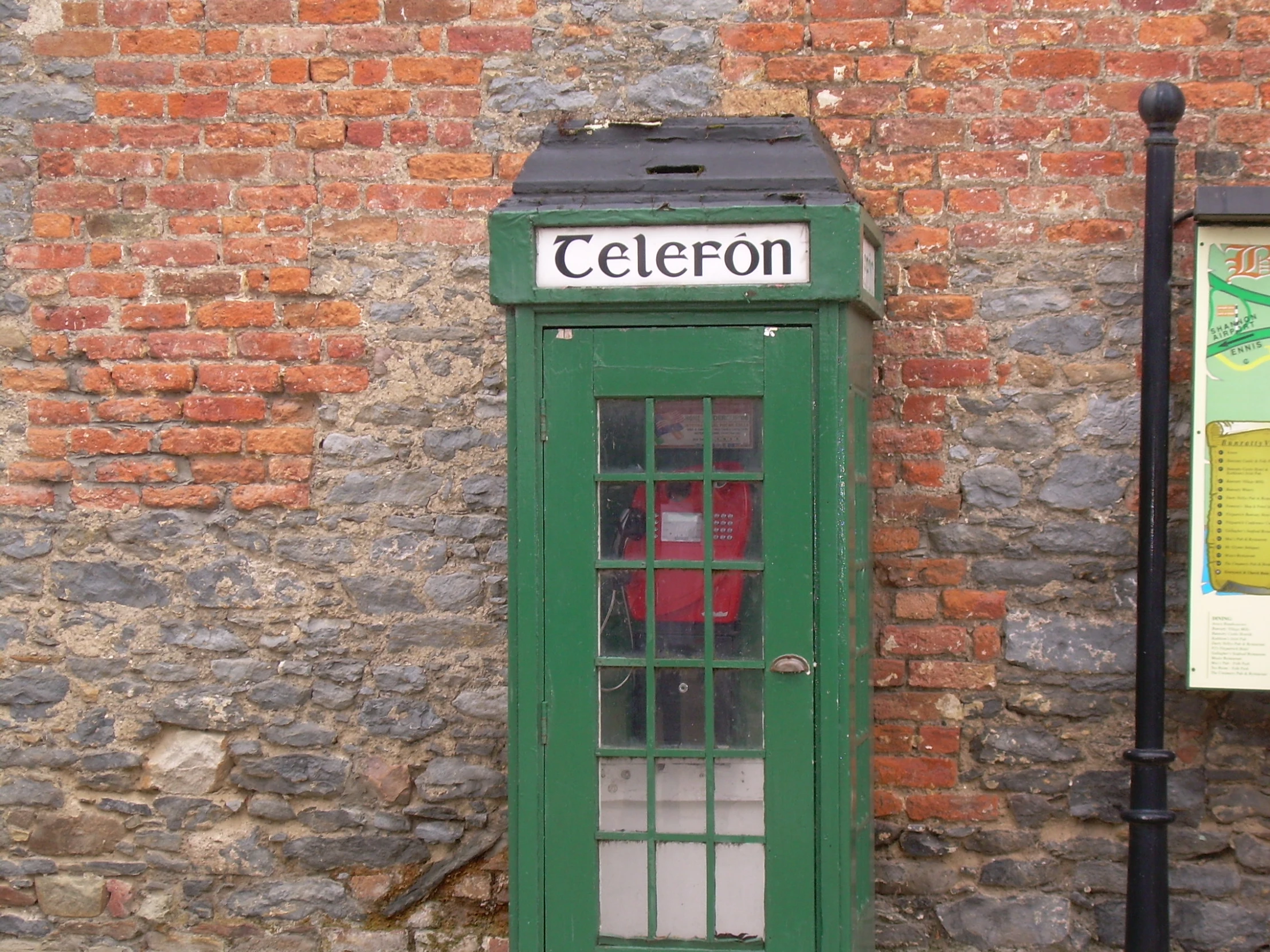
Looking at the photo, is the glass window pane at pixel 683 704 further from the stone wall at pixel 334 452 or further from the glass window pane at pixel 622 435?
the stone wall at pixel 334 452

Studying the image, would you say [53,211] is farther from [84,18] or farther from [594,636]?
[594,636]

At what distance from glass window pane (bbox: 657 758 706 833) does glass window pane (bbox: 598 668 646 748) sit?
0.10 meters

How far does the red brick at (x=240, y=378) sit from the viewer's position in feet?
13.0

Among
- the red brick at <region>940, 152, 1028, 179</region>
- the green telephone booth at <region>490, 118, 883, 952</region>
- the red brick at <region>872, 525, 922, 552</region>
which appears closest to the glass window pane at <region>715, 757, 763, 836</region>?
the green telephone booth at <region>490, 118, 883, 952</region>

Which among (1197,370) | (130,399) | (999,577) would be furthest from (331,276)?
(1197,370)

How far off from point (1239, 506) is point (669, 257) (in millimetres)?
1820

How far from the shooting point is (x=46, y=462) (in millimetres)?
3977

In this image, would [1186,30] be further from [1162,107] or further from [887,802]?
[887,802]

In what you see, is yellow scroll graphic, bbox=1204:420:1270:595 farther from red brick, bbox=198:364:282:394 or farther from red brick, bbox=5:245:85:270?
red brick, bbox=5:245:85:270

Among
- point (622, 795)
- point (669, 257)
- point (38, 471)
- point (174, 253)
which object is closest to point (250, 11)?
point (174, 253)

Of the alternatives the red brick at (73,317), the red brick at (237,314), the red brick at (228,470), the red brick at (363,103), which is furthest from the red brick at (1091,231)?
the red brick at (73,317)

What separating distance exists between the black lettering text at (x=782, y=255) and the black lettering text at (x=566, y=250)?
416 millimetres

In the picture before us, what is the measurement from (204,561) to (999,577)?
2466 mm

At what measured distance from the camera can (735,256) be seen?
9.84ft
